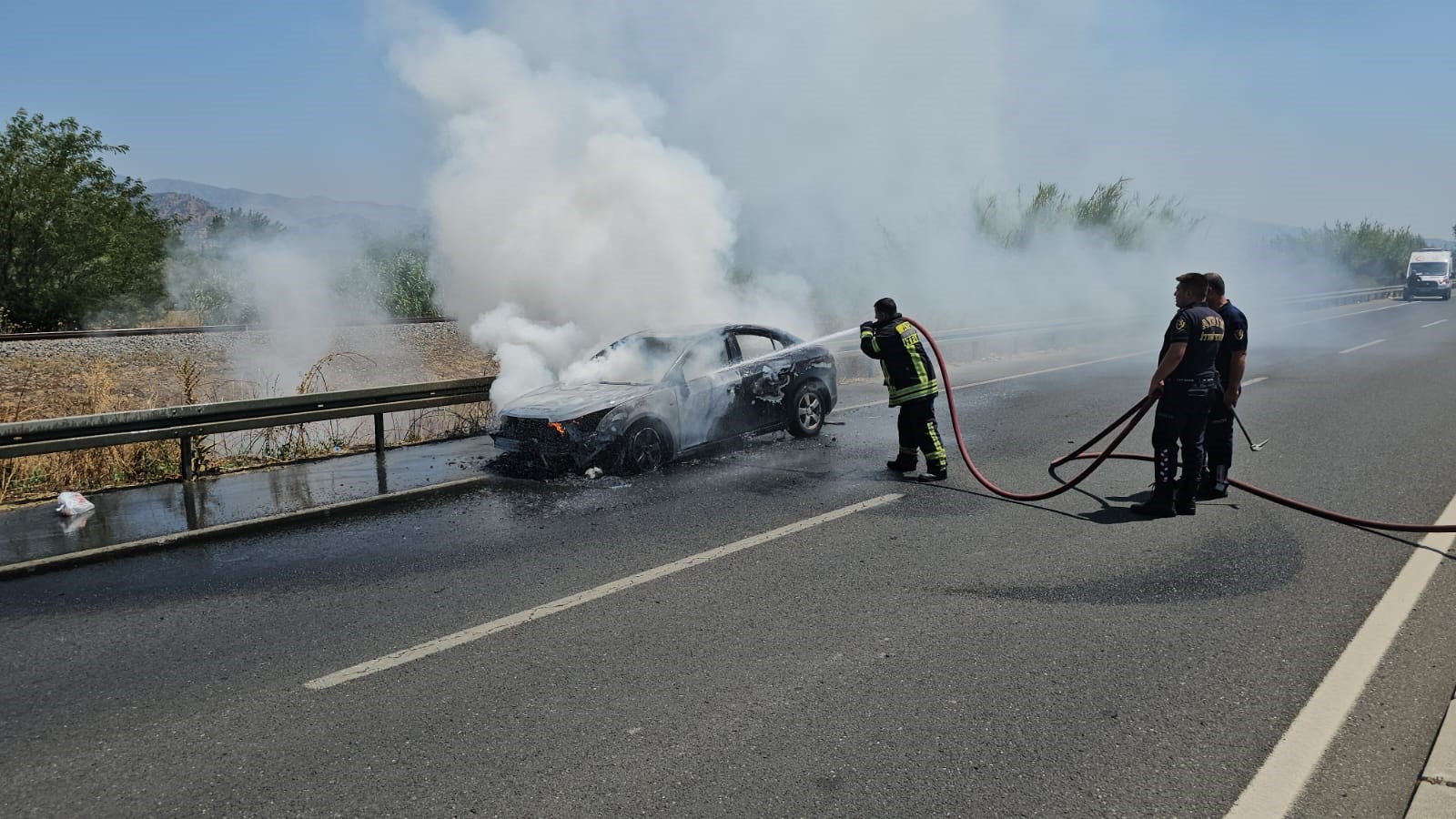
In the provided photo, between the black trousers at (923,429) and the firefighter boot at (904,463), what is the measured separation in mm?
79

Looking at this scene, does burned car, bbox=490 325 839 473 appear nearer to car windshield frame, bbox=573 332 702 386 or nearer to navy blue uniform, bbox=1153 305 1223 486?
car windshield frame, bbox=573 332 702 386

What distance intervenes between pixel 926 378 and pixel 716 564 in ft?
11.0

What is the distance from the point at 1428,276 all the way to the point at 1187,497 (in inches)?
1884

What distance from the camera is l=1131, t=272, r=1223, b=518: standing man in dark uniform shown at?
22.0ft

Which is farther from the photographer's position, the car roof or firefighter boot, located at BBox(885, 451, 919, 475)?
the car roof

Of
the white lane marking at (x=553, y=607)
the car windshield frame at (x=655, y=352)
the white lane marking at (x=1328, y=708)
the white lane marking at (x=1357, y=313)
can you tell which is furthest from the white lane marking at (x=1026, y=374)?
the white lane marking at (x=1357, y=313)

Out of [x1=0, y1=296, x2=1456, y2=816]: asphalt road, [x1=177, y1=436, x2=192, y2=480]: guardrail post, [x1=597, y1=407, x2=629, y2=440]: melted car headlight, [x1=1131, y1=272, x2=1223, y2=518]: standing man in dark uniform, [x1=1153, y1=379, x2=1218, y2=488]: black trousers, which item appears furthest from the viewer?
[x1=177, y1=436, x2=192, y2=480]: guardrail post

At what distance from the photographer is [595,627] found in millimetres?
4797

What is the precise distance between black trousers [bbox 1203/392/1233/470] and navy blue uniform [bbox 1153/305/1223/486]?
15.9 inches

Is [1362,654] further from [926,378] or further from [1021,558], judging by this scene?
[926,378]

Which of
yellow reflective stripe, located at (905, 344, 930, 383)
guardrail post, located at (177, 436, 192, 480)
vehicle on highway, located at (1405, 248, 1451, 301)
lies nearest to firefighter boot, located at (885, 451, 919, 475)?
yellow reflective stripe, located at (905, 344, 930, 383)

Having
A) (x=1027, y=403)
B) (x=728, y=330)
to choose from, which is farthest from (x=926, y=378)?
(x=1027, y=403)

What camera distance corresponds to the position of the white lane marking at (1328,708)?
10.5 feet

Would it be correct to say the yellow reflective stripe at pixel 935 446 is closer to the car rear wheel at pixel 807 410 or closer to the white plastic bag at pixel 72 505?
the car rear wheel at pixel 807 410
